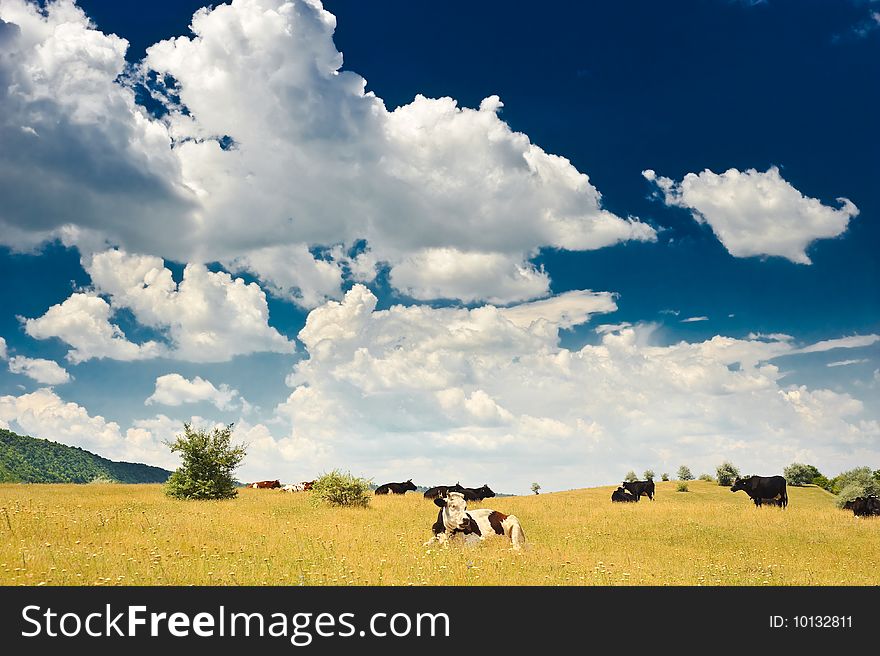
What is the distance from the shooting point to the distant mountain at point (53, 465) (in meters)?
118

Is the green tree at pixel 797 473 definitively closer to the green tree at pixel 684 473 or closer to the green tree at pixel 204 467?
the green tree at pixel 684 473

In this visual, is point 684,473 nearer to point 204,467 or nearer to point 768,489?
point 768,489

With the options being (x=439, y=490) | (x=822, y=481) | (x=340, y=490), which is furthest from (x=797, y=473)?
(x=340, y=490)

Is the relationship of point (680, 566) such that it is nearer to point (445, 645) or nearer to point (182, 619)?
point (445, 645)

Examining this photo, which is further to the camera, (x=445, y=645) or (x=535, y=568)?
(x=535, y=568)

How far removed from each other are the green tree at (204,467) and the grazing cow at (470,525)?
852 inches

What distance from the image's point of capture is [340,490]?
3497 cm

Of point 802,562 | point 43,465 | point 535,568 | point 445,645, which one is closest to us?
point 445,645

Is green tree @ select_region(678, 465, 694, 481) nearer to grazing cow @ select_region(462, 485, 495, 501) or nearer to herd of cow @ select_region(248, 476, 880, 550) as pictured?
herd of cow @ select_region(248, 476, 880, 550)

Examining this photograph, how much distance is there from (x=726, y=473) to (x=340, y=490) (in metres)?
50.5

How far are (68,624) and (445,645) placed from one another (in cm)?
618

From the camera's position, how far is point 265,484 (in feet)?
198

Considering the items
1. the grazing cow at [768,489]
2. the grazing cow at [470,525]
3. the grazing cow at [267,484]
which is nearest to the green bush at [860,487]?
the grazing cow at [768,489]

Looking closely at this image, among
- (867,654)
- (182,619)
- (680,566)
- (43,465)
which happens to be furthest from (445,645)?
(43,465)
